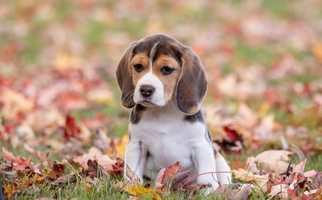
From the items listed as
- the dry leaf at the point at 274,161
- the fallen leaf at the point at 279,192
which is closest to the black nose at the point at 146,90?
the fallen leaf at the point at 279,192

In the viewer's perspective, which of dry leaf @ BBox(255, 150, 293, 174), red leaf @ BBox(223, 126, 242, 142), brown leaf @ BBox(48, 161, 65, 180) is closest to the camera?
brown leaf @ BBox(48, 161, 65, 180)

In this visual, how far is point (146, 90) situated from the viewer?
336 cm

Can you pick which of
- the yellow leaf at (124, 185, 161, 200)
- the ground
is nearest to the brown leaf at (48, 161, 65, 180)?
the ground

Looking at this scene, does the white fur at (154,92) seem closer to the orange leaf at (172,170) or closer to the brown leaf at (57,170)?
the orange leaf at (172,170)

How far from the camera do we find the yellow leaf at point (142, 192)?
10.4 feet

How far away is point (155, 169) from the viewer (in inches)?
148

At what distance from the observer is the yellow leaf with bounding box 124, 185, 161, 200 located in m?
3.17

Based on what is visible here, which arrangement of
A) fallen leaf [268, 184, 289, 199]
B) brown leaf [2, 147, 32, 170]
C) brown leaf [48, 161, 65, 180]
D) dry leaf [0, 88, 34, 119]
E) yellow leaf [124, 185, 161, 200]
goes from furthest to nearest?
dry leaf [0, 88, 34, 119], brown leaf [2, 147, 32, 170], brown leaf [48, 161, 65, 180], fallen leaf [268, 184, 289, 199], yellow leaf [124, 185, 161, 200]

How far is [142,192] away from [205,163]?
578mm

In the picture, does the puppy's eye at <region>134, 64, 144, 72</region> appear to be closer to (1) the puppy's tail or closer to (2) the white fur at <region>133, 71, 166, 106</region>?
(2) the white fur at <region>133, 71, 166, 106</region>

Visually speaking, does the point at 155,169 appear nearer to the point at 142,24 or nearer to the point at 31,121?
the point at 31,121

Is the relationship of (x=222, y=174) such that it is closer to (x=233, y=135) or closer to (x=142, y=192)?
(x=142, y=192)

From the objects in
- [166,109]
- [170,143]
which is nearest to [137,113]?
[166,109]

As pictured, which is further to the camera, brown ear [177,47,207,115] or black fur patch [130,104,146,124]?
black fur patch [130,104,146,124]
